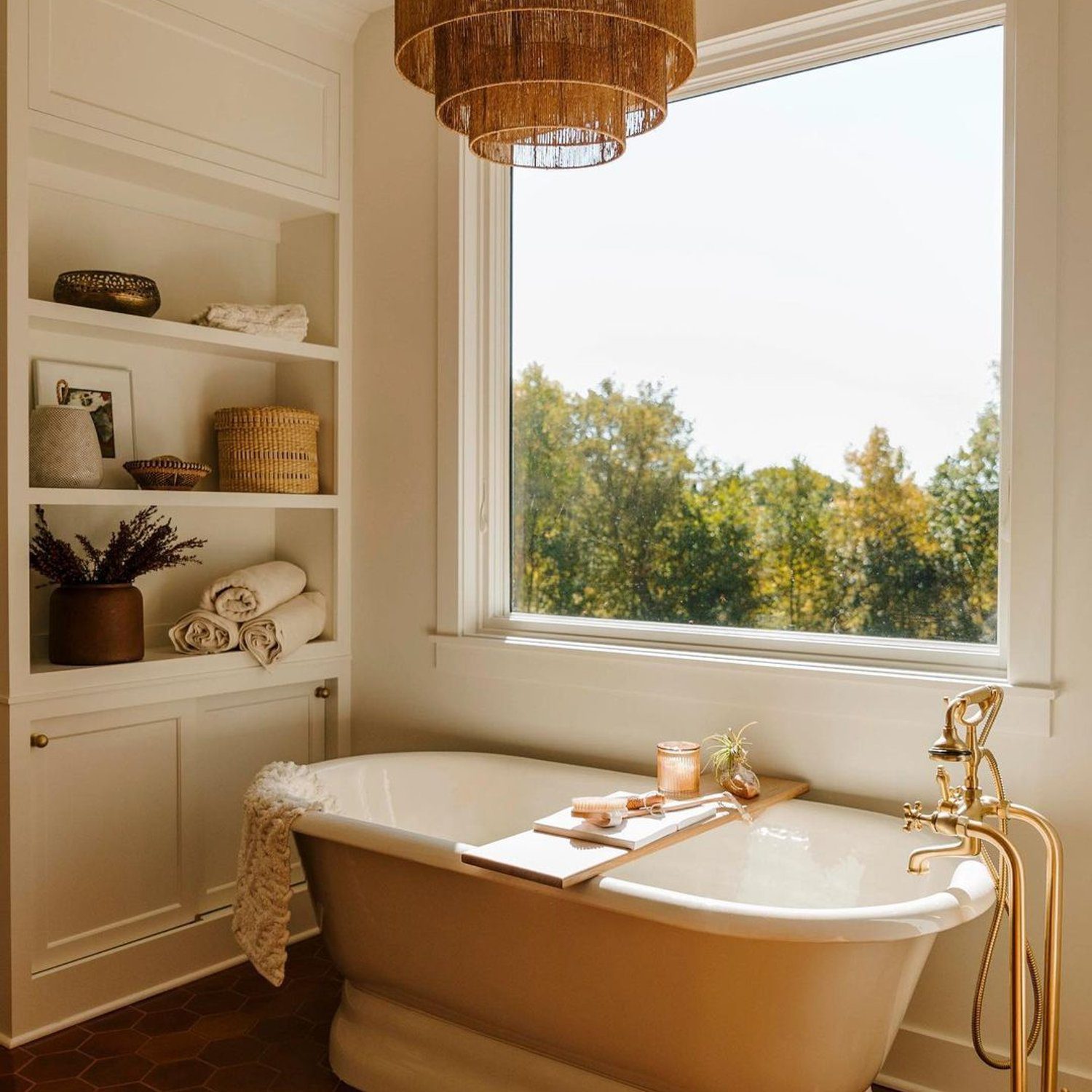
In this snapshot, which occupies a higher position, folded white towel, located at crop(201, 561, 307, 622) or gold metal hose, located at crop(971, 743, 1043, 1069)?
folded white towel, located at crop(201, 561, 307, 622)

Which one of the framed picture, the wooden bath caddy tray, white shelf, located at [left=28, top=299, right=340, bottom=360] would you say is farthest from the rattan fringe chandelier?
the framed picture

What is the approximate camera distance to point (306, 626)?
→ 3.30 metres

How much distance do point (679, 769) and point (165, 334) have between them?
1.77 meters

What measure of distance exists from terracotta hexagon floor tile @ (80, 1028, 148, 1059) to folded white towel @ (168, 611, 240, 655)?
977 millimetres

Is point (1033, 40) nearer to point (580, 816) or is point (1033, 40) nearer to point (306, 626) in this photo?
point (580, 816)

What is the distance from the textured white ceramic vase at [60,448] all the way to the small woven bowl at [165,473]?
0.55 ft

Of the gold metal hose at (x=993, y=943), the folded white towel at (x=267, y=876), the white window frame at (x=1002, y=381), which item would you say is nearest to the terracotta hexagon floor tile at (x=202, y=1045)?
the folded white towel at (x=267, y=876)

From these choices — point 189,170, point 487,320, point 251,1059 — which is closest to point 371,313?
point 487,320

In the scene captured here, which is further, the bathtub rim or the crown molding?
the crown molding

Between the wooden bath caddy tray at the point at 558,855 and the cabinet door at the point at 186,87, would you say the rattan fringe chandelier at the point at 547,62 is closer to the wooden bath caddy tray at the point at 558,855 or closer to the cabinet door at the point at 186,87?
the cabinet door at the point at 186,87

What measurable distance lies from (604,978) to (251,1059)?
103 centimetres

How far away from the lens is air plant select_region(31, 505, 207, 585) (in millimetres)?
2773

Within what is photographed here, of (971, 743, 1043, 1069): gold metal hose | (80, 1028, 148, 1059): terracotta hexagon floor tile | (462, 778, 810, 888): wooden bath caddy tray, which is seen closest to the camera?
(971, 743, 1043, 1069): gold metal hose

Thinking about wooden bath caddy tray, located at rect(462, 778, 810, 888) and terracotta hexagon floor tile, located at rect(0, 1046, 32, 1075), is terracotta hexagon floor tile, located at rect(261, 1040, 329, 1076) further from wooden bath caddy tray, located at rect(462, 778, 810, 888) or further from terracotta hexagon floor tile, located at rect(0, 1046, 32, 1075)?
wooden bath caddy tray, located at rect(462, 778, 810, 888)
